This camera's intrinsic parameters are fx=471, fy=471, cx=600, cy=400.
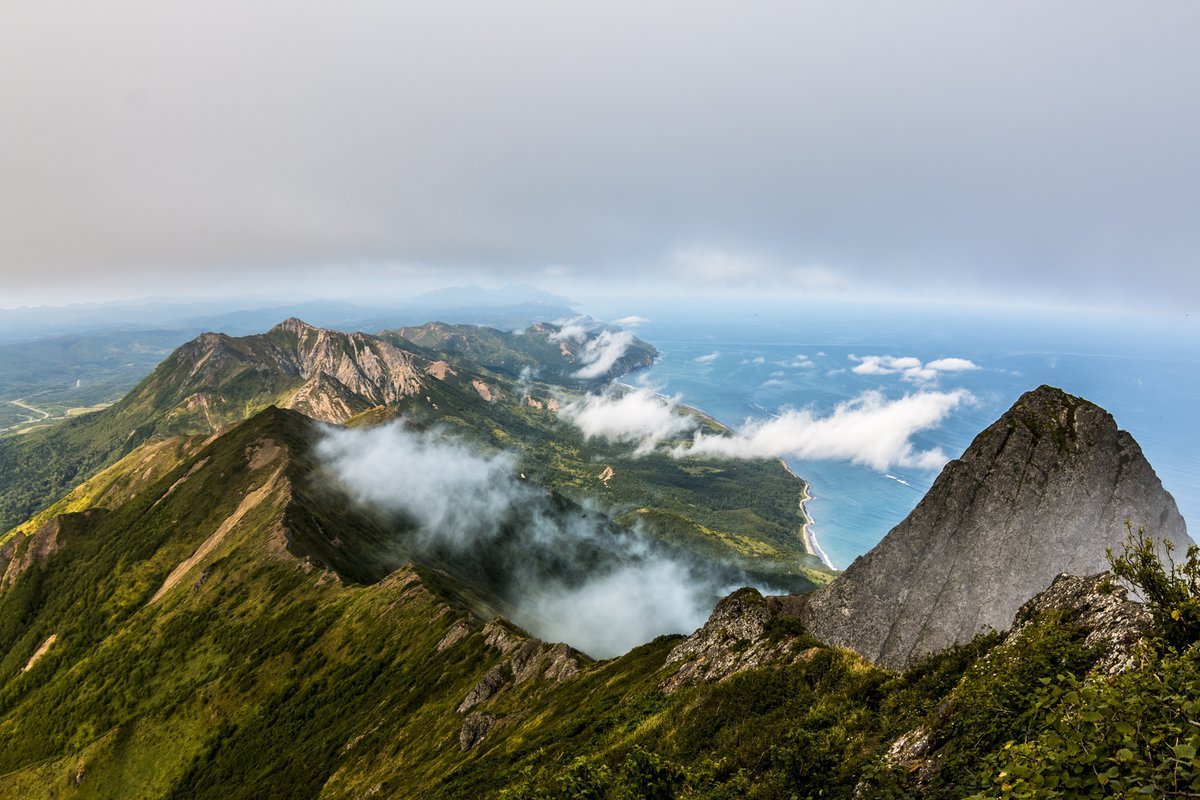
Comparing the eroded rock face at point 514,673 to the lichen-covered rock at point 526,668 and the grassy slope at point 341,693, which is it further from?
the grassy slope at point 341,693

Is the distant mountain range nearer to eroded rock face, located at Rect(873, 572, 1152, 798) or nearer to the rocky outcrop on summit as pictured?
eroded rock face, located at Rect(873, 572, 1152, 798)

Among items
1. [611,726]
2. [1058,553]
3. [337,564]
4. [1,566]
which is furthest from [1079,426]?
[1,566]

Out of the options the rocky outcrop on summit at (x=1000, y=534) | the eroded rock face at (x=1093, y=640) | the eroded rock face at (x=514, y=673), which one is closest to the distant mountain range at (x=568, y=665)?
the eroded rock face at (x=1093, y=640)

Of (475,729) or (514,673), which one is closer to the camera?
(475,729)

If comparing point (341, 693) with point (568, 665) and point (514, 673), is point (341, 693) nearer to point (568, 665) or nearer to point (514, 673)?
point (514, 673)

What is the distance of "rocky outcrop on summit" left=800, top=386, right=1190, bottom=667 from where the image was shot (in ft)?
189

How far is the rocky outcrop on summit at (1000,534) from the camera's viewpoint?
57.8 m

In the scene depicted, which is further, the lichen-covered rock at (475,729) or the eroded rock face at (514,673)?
the eroded rock face at (514,673)

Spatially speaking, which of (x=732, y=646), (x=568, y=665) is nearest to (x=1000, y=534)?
(x=732, y=646)

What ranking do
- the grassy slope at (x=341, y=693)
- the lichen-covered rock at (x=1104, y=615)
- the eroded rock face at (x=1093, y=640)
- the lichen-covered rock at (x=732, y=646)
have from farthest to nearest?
the lichen-covered rock at (x=732, y=646), the grassy slope at (x=341, y=693), the lichen-covered rock at (x=1104, y=615), the eroded rock face at (x=1093, y=640)

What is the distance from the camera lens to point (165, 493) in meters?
193

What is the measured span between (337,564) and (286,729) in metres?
57.7

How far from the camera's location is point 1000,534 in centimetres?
6069

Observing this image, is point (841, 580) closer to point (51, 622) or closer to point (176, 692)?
→ point (176, 692)
